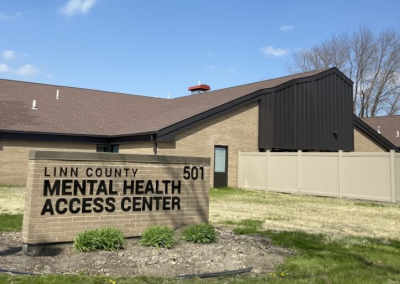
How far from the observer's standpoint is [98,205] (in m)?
7.60

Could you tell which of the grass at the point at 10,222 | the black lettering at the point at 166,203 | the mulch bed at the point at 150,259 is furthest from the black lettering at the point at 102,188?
the grass at the point at 10,222

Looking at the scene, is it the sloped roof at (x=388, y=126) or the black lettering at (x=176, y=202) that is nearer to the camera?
the black lettering at (x=176, y=202)

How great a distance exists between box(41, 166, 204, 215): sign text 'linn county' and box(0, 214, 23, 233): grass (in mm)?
2641

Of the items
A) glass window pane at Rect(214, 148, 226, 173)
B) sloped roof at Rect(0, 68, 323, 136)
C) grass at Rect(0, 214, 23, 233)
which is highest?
sloped roof at Rect(0, 68, 323, 136)

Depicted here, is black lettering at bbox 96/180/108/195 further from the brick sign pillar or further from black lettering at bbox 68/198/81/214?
black lettering at bbox 68/198/81/214

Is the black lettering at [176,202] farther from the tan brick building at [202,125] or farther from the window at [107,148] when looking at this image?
the window at [107,148]

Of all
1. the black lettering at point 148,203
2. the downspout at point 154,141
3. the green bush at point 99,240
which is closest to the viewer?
the green bush at point 99,240

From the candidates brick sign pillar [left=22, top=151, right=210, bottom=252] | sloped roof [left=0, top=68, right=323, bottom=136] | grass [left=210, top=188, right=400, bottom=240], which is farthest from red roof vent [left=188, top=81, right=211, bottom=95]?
brick sign pillar [left=22, top=151, right=210, bottom=252]

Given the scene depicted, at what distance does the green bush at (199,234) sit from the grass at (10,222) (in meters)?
3.95

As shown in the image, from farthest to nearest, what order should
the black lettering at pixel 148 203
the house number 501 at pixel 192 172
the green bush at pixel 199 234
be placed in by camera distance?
the house number 501 at pixel 192 172 → the black lettering at pixel 148 203 → the green bush at pixel 199 234

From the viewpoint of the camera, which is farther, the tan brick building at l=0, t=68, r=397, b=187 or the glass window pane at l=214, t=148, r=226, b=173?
the glass window pane at l=214, t=148, r=226, b=173

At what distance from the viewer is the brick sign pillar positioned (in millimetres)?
7035

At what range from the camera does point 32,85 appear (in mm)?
30578

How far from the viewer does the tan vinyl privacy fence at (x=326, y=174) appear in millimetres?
17984
